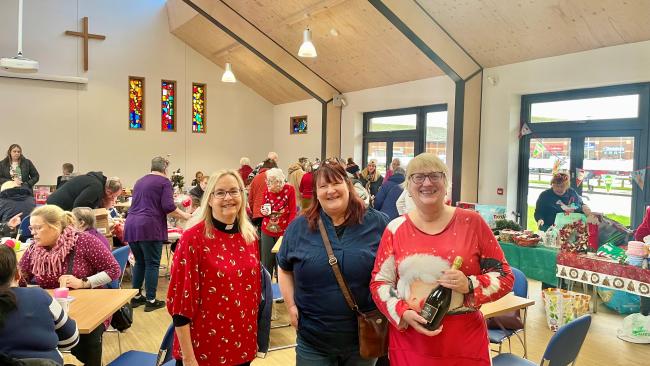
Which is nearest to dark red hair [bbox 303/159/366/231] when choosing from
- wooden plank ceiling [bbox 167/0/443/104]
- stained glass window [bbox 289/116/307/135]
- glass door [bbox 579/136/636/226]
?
glass door [bbox 579/136/636/226]

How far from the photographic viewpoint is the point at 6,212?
16.1ft

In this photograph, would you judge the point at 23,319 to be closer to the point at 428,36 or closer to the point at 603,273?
the point at 603,273

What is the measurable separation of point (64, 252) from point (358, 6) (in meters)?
5.51

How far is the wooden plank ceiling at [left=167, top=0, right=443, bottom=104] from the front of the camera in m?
7.41

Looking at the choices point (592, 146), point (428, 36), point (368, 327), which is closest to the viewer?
point (368, 327)

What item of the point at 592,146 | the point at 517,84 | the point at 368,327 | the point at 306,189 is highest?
the point at 517,84

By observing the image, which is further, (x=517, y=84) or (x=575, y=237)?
(x=517, y=84)

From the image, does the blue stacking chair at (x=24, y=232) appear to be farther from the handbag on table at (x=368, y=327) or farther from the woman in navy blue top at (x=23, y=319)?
the handbag on table at (x=368, y=327)

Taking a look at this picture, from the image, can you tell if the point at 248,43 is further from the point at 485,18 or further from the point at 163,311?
the point at 163,311

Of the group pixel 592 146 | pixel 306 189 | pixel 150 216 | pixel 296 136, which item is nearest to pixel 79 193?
pixel 150 216

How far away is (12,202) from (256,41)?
5622 millimetres

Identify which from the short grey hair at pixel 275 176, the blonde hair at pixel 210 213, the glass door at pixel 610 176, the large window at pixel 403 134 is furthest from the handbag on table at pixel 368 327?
the large window at pixel 403 134

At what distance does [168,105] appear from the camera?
11625 mm

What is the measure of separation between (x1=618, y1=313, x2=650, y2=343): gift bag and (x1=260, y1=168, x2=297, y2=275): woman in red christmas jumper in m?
3.17
